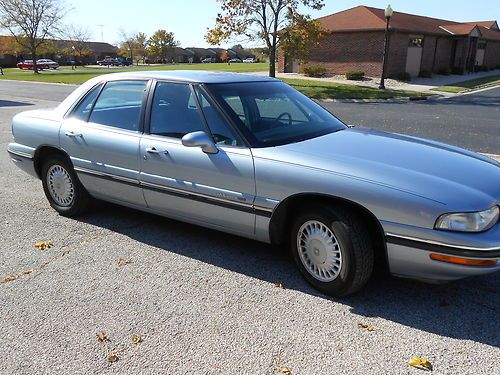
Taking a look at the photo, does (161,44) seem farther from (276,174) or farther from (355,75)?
(276,174)

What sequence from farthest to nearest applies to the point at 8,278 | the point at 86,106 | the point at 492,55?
the point at 492,55, the point at 86,106, the point at 8,278

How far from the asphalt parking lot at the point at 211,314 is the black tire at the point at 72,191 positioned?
20.8 inches

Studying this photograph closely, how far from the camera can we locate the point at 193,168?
146 inches

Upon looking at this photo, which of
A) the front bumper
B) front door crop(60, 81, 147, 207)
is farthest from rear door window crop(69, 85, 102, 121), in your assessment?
the front bumper

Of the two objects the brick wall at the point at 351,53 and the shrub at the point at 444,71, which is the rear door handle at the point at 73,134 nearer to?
the brick wall at the point at 351,53

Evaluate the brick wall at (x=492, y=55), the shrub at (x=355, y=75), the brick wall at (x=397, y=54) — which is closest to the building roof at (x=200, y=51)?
the brick wall at (x=492, y=55)

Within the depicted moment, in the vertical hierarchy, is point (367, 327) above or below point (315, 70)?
below

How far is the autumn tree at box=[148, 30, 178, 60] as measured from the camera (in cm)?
8725

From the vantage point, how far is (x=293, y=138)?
373cm

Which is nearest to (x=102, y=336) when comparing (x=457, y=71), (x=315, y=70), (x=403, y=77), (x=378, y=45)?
(x=403, y=77)

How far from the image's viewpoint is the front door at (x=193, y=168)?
3527 millimetres

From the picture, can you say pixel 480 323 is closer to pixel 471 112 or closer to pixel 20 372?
pixel 20 372

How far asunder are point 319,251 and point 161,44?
92267 millimetres

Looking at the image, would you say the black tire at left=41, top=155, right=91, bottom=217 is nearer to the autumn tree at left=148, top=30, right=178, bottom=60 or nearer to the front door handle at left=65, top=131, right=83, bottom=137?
the front door handle at left=65, top=131, right=83, bottom=137
